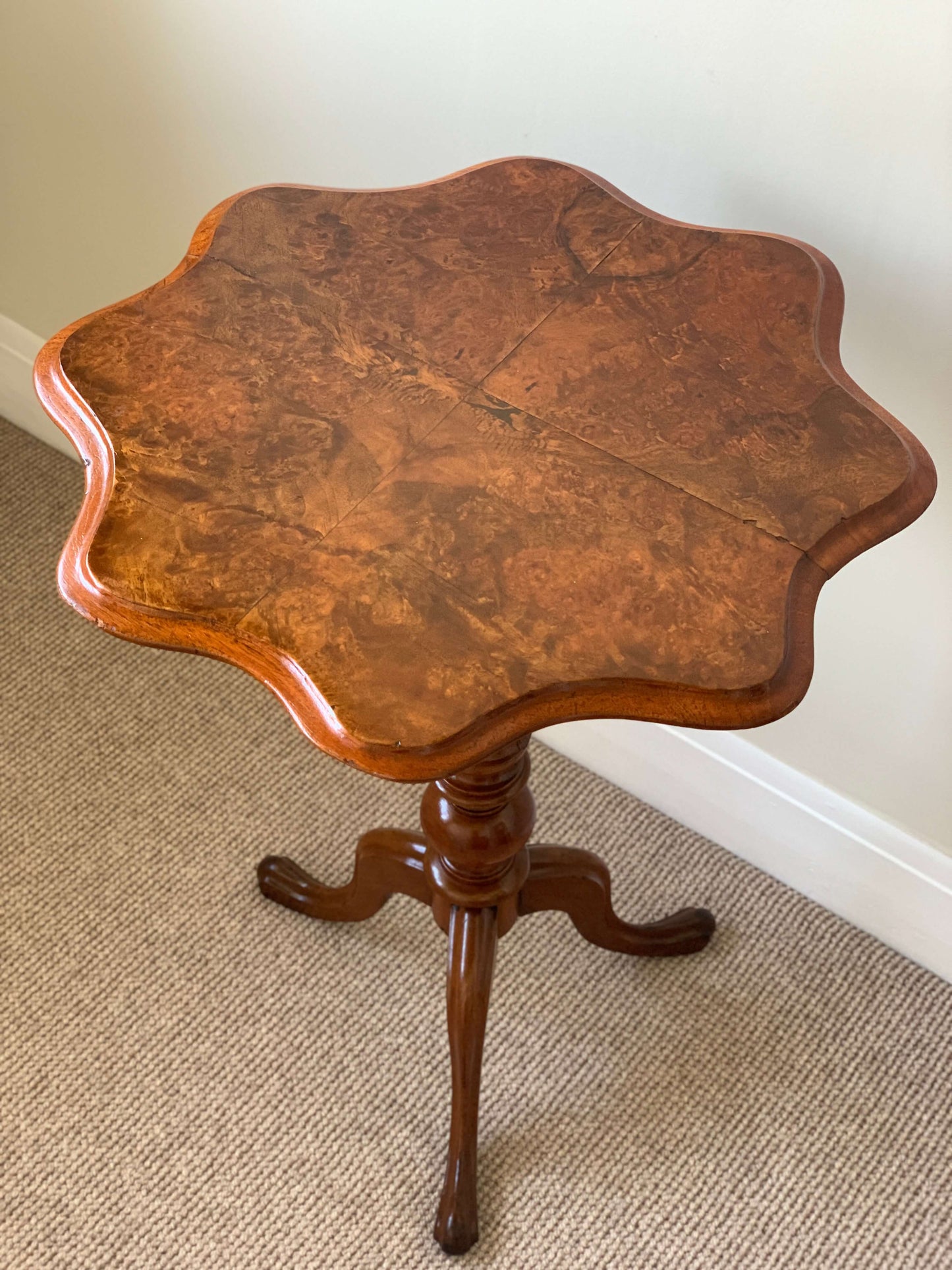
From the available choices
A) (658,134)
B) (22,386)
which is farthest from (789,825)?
(22,386)

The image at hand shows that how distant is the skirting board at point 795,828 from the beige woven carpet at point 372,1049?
26 mm

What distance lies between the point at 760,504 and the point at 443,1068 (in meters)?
0.69

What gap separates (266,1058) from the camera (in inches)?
44.4

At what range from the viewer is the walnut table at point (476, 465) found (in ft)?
1.99

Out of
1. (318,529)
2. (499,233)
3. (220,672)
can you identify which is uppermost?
(499,233)

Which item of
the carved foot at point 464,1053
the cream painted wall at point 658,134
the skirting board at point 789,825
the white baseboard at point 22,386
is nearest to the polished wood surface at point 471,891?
the carved foot at point 464,1053

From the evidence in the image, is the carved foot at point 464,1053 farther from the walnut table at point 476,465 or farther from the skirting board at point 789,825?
the skirting board at point 789,825

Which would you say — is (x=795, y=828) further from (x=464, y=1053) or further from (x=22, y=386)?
(x=22, y=386)

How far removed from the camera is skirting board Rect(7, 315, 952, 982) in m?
1.19

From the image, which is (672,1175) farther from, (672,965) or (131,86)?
(131,86)

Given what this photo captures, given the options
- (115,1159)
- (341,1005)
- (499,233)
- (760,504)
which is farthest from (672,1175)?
(499,233)

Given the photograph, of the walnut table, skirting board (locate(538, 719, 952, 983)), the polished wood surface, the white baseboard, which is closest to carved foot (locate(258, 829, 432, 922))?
the polished wood surface

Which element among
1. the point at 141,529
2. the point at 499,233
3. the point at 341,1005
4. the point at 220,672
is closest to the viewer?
the point at 141,529

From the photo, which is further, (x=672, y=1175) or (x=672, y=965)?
(x=672, y=965)
